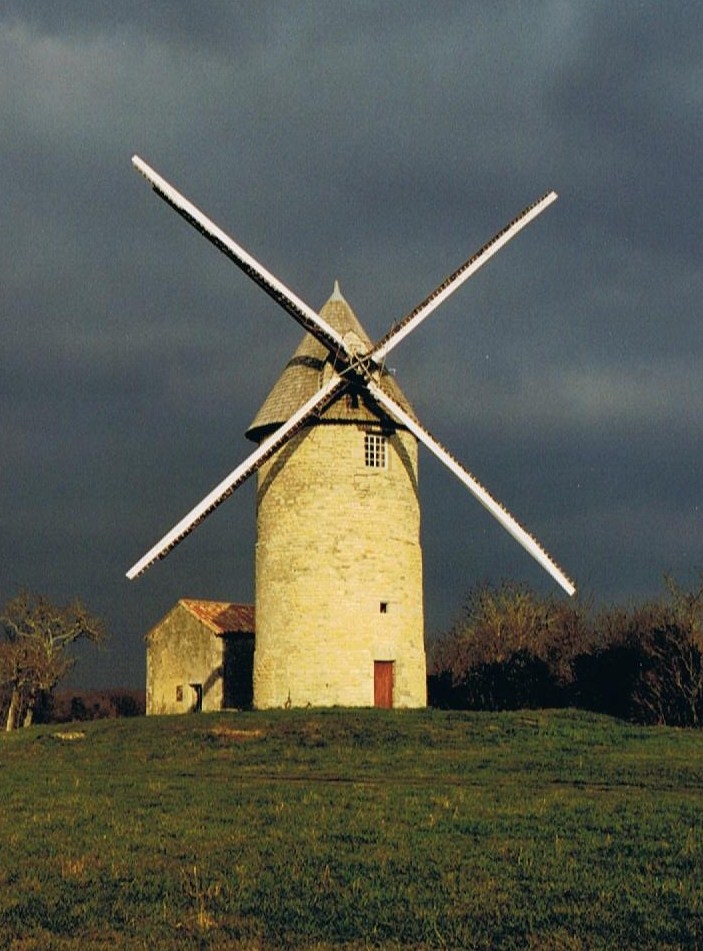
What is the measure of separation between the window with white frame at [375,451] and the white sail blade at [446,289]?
231 centimetres

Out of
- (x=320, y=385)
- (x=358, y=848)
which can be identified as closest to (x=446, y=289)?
(x=320, y=385)

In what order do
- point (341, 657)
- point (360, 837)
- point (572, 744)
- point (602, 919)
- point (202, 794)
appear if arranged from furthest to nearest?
point (341, 657)
point (572, 744)
point (202, 794)
point (360, 837)
point (602, 919)

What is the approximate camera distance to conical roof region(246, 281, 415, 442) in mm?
31891

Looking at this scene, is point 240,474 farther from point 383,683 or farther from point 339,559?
point 383,683

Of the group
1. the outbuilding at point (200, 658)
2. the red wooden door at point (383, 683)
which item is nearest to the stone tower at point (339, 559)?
the red wooden door at point (383, 683)

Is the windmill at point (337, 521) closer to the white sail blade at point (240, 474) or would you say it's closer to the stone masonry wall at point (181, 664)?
the white sail blade at point (240, 474)

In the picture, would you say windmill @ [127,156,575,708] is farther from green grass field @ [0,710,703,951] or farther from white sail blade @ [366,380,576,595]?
green grass field @ [0,710,703,951]

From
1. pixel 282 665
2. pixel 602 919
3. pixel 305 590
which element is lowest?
pixel 602 919

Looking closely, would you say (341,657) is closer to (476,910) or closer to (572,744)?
(572,744)

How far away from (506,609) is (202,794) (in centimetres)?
4460

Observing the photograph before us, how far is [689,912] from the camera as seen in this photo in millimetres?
9305

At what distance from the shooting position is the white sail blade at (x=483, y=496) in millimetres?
31203

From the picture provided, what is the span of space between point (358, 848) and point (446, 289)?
23.5 metres

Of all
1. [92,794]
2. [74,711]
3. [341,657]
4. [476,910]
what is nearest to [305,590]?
[341,657]
